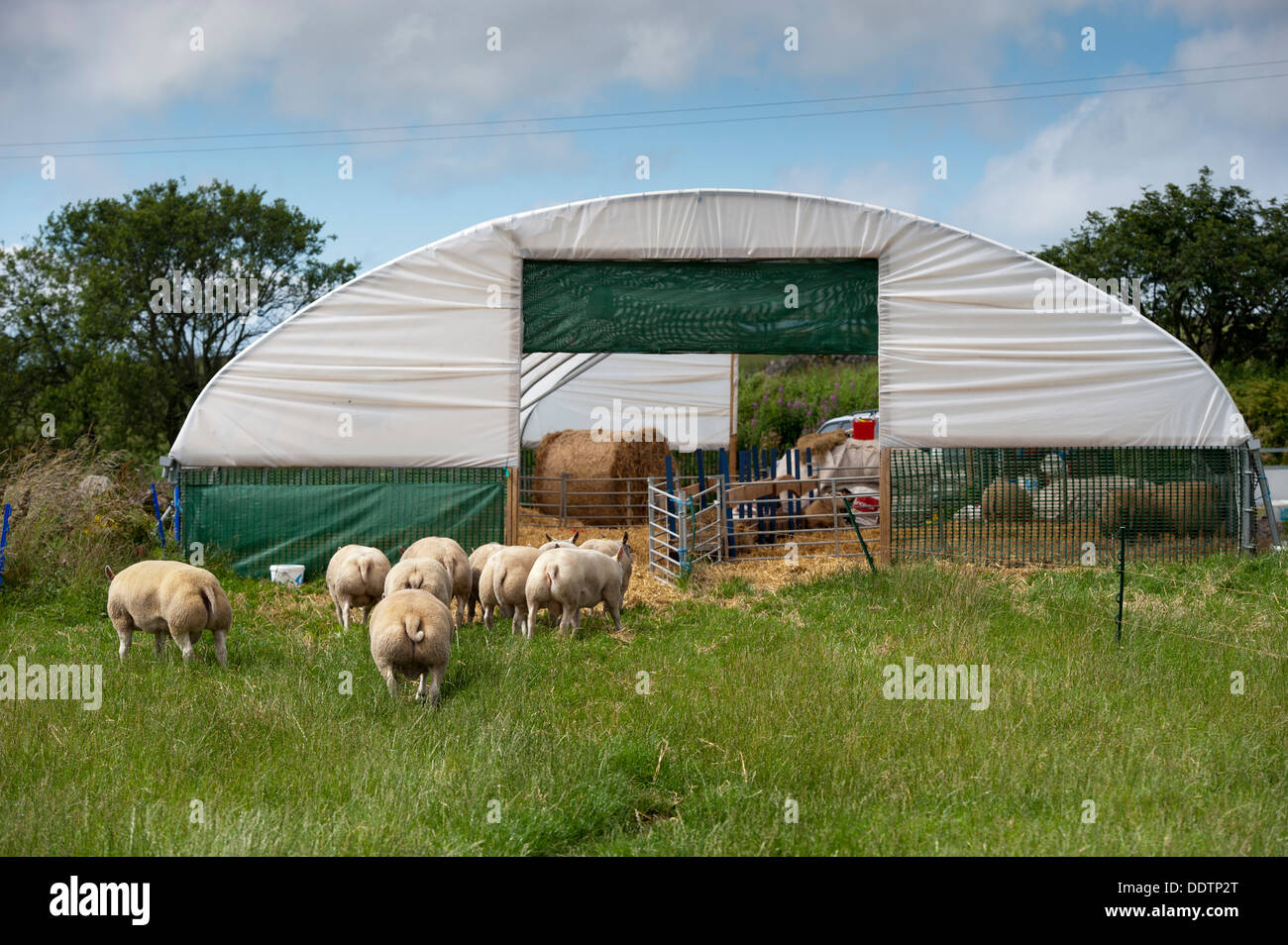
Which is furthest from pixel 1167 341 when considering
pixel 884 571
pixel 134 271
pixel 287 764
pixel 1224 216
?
pixel 134 271

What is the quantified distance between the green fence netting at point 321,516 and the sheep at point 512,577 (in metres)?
3.58

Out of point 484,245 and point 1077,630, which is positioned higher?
point 484,245

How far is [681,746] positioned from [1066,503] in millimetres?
9451

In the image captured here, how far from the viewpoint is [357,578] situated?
10438mm

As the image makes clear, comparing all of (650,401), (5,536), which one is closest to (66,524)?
(5,536)

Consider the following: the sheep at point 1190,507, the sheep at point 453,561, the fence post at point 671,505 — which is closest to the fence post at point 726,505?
the fence post at point 671,505

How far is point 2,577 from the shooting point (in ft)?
38.9

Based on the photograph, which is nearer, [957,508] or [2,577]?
[2,577]

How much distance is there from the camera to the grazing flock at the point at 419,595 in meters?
7.71

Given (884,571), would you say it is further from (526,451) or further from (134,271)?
(134,271)

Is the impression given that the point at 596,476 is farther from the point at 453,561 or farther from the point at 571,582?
the point at 571,582

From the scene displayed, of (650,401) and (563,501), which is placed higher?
(650,401)
